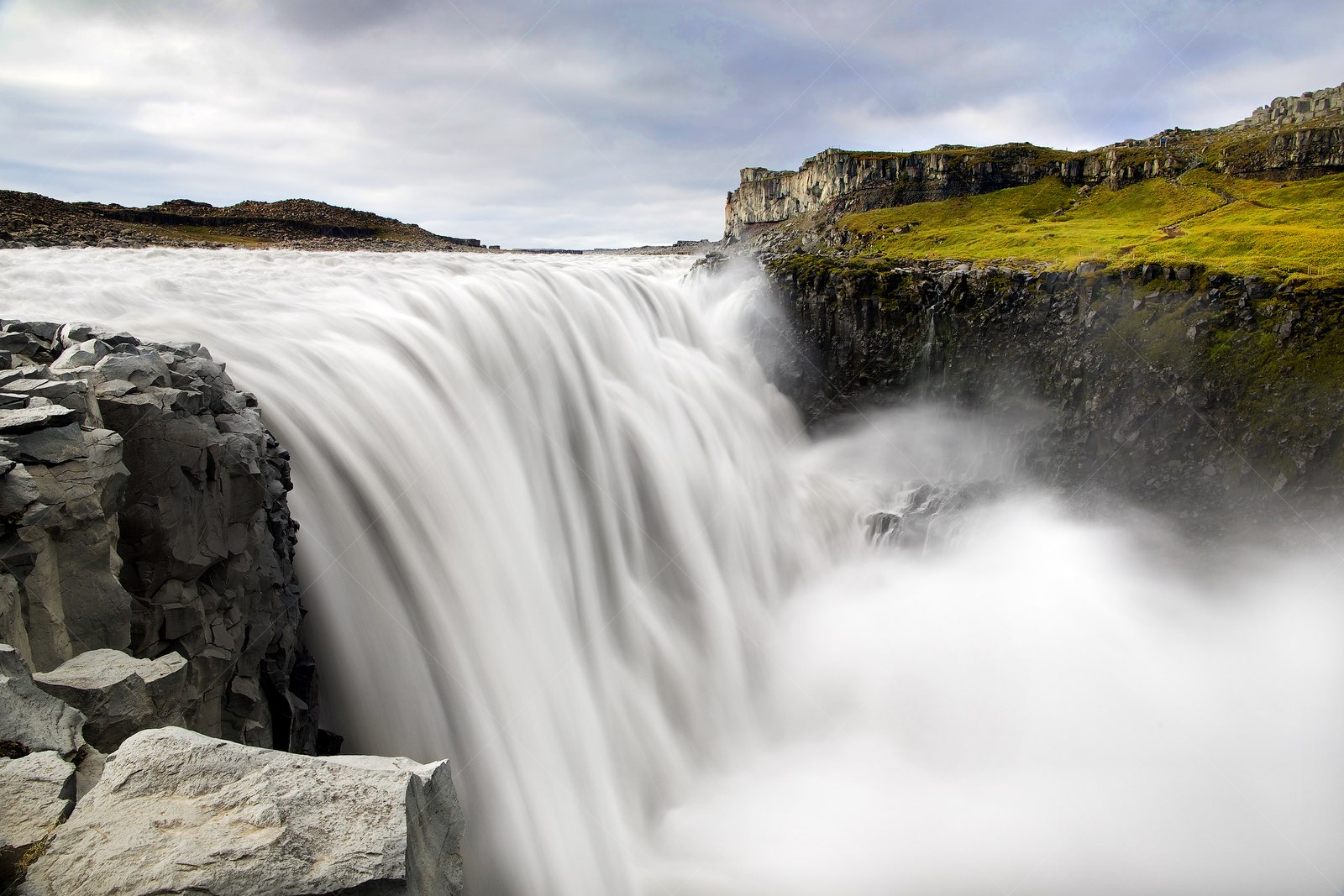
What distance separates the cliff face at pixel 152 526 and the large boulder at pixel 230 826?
2375 millimetres

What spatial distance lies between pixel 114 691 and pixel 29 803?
1825 millimetres

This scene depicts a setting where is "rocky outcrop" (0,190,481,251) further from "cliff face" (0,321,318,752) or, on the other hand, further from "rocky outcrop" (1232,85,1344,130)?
"rocky outcrop" (1232,85,1344,130)

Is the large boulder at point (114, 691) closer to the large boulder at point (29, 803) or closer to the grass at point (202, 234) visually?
the large boulder at point (29, 803)

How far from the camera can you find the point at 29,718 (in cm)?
390

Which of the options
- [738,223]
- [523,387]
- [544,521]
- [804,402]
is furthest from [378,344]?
[738,223]

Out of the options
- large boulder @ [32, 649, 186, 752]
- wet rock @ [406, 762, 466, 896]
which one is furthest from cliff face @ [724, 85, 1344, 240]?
large boulder @ [32, 649, 186, 752]

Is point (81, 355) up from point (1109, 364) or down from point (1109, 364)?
up

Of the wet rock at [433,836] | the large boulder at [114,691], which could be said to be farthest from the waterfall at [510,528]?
the wet rock at [433,836]

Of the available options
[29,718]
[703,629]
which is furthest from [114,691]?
[703,629]

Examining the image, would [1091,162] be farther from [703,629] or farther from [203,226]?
[203,226]

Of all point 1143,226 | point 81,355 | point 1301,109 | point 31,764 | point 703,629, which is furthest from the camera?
point 1301,109

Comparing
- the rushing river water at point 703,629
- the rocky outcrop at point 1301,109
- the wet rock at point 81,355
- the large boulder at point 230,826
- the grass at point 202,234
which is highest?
the rocky outcrop at point 1301,109

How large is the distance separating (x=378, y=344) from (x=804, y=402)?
51.4ft

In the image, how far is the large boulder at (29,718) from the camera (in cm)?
374
